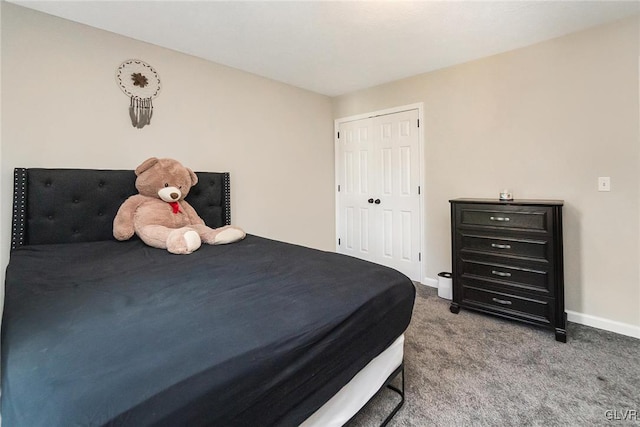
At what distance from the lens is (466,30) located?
2.33 m

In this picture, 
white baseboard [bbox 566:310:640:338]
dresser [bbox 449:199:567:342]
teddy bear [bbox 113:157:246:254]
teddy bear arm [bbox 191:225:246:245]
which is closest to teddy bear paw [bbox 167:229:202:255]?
teddy bear [bbox 113:157:246:254]

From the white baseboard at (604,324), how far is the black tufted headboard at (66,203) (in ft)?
12.1

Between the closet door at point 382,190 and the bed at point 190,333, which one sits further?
the closet door at point 382,190

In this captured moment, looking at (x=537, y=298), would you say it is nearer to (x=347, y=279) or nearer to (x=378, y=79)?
(x=347, y=279)

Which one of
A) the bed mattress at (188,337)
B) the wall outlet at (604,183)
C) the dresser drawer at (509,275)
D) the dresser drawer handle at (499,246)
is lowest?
the dresser drawer at (509,275)

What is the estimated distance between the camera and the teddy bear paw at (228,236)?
2.17 m

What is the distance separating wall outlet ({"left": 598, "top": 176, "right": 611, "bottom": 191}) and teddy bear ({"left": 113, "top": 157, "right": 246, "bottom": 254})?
2797mm

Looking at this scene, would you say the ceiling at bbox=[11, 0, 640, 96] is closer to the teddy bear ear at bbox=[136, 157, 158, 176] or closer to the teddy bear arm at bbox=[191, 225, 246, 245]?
the teddy bear ear at bbox=[136, 157, 158, 176]

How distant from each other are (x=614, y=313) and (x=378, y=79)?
3001 millimetres

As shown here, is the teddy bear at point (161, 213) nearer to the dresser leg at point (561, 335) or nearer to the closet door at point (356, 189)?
the closet door at point (356, 189)

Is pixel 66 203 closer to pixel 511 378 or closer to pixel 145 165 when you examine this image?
pixel 145 165

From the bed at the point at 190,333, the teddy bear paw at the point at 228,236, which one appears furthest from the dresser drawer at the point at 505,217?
the teddy bear paw at the point at 228,236

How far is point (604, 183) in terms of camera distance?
228cm

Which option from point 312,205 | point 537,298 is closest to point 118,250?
point 312,205
